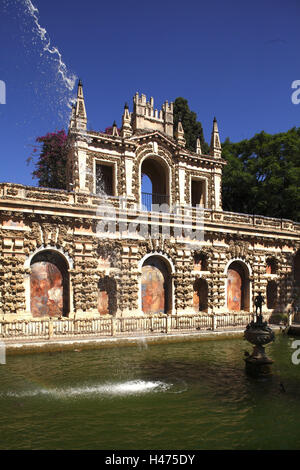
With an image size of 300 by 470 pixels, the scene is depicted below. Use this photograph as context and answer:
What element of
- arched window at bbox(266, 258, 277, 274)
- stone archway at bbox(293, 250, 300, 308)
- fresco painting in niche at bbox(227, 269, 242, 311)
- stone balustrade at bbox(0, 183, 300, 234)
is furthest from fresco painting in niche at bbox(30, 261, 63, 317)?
stone archway at bbox(293, 250, 300, 308)

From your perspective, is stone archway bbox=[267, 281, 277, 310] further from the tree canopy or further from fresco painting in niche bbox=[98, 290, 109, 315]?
fresco painting in niche bbox=[98, 290, 109, 315]

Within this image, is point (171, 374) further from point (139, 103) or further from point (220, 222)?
point (139, 103)

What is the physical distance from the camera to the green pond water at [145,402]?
814 centimetres

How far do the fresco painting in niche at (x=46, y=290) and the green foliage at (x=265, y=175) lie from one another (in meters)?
20.9

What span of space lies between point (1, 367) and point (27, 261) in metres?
7.45

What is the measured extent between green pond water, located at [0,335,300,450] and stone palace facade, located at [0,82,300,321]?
6091 mm

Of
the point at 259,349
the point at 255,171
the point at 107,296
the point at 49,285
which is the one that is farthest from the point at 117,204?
the point at 255,171

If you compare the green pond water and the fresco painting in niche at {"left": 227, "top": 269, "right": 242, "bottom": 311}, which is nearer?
the green pond water

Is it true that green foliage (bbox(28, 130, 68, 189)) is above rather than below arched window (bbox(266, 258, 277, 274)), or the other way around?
above

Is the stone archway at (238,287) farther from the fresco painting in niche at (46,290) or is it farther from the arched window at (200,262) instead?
the fresco painting in niche at (46,290)

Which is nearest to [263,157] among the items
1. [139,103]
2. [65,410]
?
[139,103]

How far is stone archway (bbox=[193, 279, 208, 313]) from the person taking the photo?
26672 mm

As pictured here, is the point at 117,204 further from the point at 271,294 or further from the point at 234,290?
the point at 271,294

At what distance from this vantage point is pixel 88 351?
16.8 m
